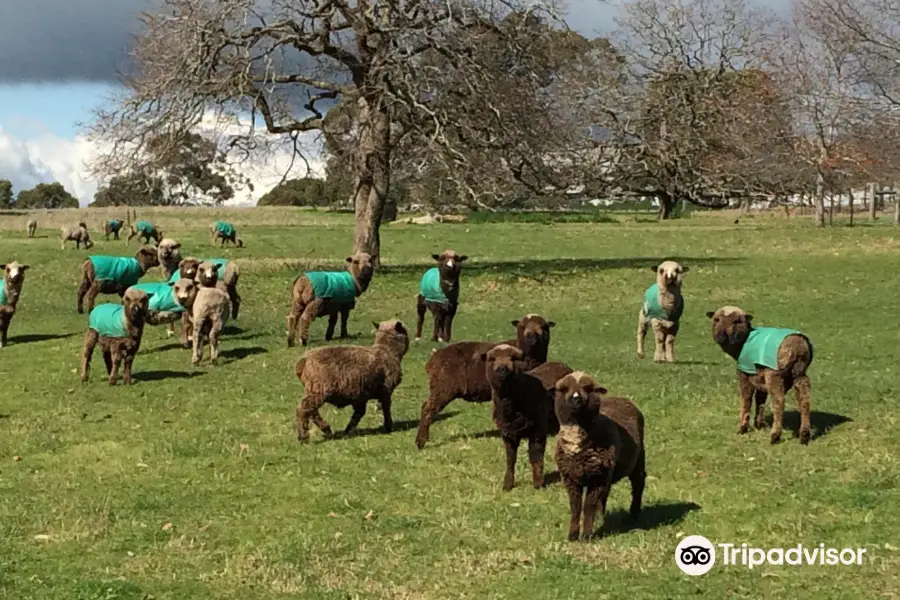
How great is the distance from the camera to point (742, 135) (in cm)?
6288

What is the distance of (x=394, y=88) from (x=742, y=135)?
3866 cm

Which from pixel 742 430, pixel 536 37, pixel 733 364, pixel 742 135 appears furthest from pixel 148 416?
pixel 742 135

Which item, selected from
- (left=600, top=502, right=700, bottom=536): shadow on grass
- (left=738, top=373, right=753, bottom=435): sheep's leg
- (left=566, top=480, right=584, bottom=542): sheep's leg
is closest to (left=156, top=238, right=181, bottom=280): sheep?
(left=738, top=373, right=753, bottom=435): sheep's leg

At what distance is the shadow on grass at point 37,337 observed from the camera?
2105 cm

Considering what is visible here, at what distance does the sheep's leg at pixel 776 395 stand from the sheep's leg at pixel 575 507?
3.60 meters

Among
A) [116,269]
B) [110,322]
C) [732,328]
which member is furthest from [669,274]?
[116,269]

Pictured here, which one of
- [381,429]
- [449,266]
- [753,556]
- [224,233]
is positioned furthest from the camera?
[224,233]

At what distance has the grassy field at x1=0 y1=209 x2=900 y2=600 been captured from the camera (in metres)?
8.05

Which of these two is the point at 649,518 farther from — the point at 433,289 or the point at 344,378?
the point at 433,289

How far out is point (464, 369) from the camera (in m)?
11.5

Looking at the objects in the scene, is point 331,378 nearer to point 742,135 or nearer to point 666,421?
point 666,421

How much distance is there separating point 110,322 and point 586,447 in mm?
9586

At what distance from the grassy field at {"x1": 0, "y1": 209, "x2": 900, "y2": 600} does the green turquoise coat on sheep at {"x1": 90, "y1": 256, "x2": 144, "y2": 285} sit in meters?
1.77

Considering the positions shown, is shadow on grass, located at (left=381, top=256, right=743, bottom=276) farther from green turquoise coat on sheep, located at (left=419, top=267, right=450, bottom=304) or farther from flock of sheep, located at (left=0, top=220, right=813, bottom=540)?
green turquoise coat on sheep, located at (left=419, top=267, right=450, bottom=304)
